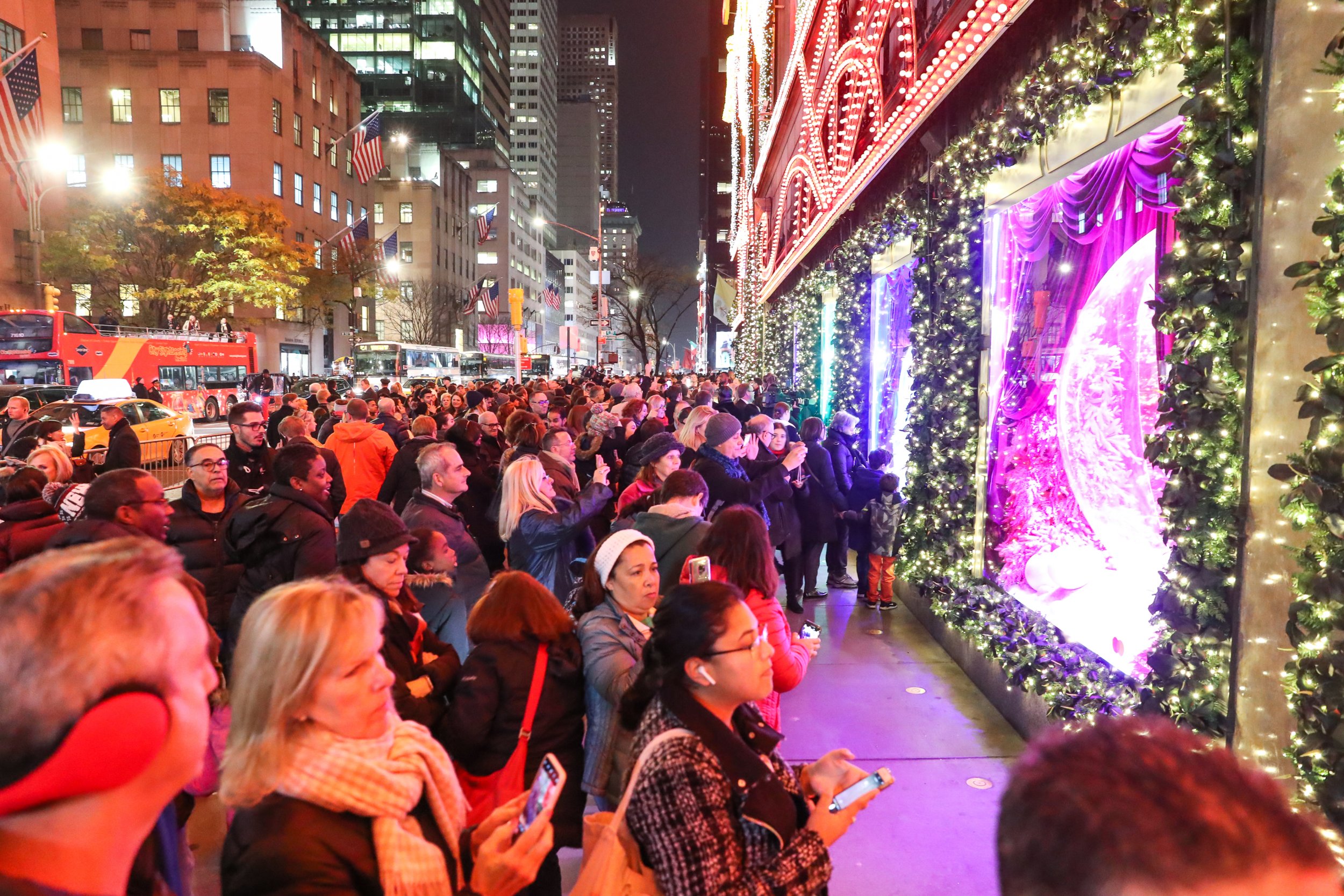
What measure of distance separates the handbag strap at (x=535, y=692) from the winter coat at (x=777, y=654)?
40.7 inches

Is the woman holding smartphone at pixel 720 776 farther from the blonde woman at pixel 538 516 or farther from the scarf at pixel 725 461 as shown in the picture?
the scarf at pixel 725 461

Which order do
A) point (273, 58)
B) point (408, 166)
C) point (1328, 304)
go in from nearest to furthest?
point (1328, 304) < point (273, 58) < point (408, 166)

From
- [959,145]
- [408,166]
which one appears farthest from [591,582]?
[408,166]

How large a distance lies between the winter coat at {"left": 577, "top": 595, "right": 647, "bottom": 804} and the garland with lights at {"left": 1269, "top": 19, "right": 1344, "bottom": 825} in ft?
8.23

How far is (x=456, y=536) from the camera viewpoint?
5289mm

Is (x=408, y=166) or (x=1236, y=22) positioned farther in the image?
(x=408, y=166)

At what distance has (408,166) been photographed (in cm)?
9612

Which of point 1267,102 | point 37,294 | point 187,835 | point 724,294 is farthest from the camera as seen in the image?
point 724,294

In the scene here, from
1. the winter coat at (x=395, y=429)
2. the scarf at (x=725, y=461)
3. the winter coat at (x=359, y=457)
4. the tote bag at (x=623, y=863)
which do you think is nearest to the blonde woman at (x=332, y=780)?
the tote bag at (x=623, y=863)

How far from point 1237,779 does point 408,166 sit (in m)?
104

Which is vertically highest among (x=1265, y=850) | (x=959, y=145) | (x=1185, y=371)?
(x=959, y=145)

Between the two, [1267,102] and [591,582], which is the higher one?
[1267,102]

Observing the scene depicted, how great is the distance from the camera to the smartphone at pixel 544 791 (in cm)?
200

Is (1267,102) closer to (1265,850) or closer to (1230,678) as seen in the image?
(1230,678)
